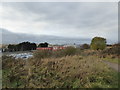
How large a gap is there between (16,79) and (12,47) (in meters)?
5.95

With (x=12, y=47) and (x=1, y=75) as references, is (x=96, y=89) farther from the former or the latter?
(x=12, y=47)

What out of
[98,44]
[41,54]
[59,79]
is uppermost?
[98,44]

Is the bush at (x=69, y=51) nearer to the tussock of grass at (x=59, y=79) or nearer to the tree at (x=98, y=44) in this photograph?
the tussock of grass at (x=59, y=79)

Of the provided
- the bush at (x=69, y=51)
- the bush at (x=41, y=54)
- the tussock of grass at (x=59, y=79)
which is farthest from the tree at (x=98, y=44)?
the tussock of grass at (x=59, y=79)

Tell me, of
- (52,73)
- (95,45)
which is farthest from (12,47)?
(95,45)

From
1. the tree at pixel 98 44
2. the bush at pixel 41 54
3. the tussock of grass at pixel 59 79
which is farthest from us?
the tree at pixel 98 44

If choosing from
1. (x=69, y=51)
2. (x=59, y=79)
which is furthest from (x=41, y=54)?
(x=59, y=79)

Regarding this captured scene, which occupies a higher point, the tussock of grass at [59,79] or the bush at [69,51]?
the bush at [69,51]

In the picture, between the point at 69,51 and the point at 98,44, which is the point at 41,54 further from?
the point at 98,44

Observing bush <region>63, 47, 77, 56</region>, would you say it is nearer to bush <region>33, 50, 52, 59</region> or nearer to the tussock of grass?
bush <region>33, 50, 52, 59</region>

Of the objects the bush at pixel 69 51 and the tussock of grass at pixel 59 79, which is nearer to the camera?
the tussock of grass at pixel 59 79

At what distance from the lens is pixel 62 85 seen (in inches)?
205

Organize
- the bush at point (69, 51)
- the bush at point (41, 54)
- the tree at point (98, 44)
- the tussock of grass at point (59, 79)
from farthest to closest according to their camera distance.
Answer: the tree at point (98, 44), the bush at point (69, 51), the bush at point (41, 54), the tussock of grass at point (59, 79)

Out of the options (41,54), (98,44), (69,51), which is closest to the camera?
(41,54)
